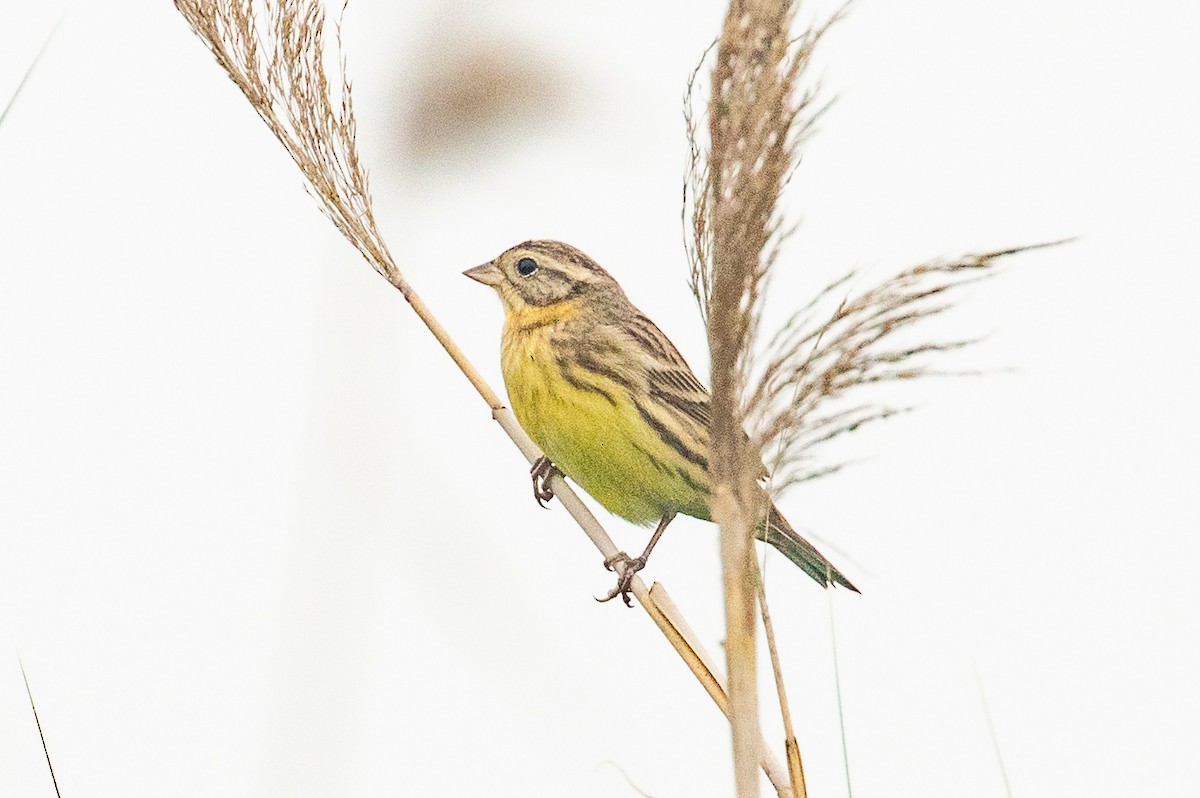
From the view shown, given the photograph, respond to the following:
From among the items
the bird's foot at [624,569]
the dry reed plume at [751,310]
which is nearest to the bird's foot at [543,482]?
the bird's foot at [624,569]

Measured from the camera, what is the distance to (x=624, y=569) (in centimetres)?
188

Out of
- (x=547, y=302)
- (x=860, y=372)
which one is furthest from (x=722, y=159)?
(x=547, y=302)

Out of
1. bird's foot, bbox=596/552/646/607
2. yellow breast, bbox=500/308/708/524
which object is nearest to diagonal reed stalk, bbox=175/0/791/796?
bird's foot, bbox=596/552/646/607

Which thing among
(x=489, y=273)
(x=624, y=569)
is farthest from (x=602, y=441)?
(x=489, y=273)

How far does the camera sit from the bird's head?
255 centimetres

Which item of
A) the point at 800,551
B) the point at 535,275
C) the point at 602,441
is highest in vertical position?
the point at 535,275

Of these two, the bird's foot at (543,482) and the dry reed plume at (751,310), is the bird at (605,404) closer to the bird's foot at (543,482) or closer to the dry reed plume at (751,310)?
the bird's foot at (543,482)

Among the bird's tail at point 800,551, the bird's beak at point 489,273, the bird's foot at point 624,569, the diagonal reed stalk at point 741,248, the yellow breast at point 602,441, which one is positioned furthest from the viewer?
the bird's beak at point 489,273

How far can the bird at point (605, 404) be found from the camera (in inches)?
86.6

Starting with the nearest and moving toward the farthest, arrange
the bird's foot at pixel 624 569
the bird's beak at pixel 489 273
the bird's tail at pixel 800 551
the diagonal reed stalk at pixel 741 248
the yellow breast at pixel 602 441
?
the diagonal reed stalk at pixel 741 248 → the bird's foot at pixel 624 569 → the bird's tail at pixel 800 551 → the yellow breast at pixel 602 441 → the bird's beak at pixel 489 273

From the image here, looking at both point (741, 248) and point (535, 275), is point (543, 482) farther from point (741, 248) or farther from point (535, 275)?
point (741, 248)

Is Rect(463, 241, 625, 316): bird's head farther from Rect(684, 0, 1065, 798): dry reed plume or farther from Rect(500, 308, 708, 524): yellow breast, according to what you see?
Rect(684, 0, 1065, 798): dry reed plume

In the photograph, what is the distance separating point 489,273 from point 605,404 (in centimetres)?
47

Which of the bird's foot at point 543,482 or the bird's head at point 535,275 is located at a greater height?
the bird's head at point 535,275
